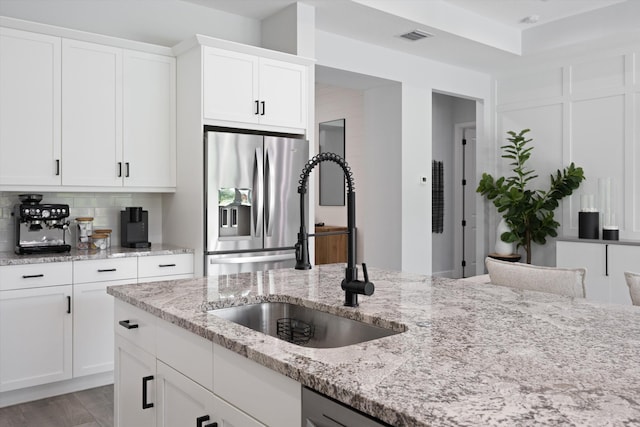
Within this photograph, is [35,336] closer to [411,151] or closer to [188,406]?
[188,406]

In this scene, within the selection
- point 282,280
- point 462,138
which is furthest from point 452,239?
point 282,280

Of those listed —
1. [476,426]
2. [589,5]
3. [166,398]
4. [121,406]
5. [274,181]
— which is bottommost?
[121,406]

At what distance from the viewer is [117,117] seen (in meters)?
3.74

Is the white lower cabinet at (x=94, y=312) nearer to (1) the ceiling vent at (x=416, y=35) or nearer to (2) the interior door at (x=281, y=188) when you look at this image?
(2) the interior door at (x=281, y=188)

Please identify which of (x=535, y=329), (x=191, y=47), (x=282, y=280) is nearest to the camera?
(x=535, y=329)

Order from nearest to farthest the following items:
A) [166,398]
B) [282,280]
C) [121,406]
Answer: [166,398] → [121,406] → [282,280]

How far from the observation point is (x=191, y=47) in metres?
3.77

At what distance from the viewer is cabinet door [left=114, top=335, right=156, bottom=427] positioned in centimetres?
181

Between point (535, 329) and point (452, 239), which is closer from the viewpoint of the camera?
point (535, 329)

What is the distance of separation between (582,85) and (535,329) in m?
5.31

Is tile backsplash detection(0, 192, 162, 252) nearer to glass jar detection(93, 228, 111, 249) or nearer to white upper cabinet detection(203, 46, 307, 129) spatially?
glass jar detection(93, 228, 111, 249)

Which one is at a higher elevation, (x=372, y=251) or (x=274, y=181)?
(x=274, y=181)

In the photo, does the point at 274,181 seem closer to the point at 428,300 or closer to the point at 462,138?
the point at 428,300

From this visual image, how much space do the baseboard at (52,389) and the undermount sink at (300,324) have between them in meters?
2.15
